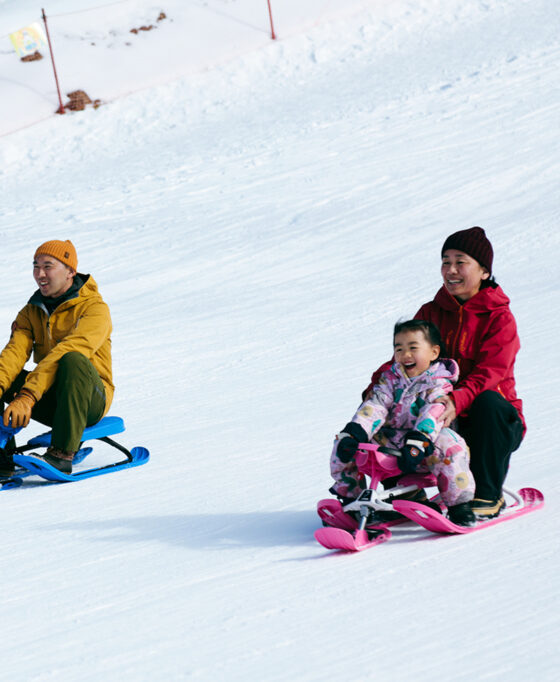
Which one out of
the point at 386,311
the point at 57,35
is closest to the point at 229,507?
the point at 386,311

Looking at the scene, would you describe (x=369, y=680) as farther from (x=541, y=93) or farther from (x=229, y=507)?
→ (x=541, y=93)

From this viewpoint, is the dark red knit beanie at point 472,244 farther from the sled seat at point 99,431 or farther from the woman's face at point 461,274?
the sled seat at point 99,431

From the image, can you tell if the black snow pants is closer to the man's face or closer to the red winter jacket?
the red winter jacket

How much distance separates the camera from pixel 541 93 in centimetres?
1545

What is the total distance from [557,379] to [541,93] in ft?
34.3

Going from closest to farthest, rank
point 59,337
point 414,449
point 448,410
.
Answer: point 414,449 < point 448,410 < point 59,337

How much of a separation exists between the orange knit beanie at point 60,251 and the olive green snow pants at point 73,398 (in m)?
0.47

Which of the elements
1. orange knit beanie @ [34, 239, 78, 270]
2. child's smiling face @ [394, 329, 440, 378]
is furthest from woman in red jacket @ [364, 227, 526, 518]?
orange knit beanie @ [34, 239, 78, 270]

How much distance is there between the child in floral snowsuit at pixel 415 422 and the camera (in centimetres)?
330

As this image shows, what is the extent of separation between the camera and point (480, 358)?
358 cm

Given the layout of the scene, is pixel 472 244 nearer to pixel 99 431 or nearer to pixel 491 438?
pixel 491 438

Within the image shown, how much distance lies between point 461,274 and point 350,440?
779 mm

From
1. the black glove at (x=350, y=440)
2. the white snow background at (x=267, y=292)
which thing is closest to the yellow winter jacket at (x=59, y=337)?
the white snow background at (x=267, y=292)

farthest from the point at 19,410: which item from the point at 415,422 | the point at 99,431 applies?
the point at 415,422
